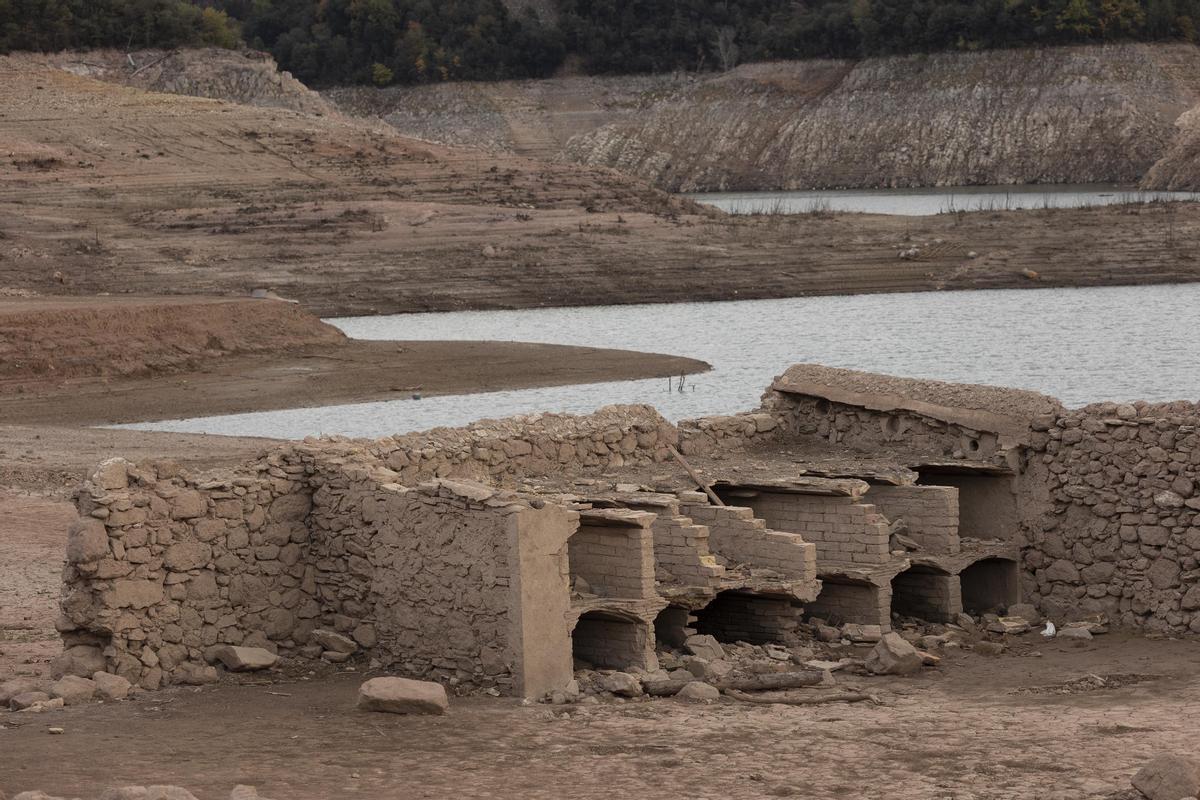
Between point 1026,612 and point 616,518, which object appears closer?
point 616,518

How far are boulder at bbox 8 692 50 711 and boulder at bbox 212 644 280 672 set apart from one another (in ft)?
4.28

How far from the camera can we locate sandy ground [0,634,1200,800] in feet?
37.2

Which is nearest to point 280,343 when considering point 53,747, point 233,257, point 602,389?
point 602,389

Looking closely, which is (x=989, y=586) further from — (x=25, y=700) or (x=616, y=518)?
(x=25, y=700)

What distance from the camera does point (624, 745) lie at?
12195mm

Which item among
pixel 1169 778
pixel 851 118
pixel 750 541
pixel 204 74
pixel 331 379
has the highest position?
pixel 204 74

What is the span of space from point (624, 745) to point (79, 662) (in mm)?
3877

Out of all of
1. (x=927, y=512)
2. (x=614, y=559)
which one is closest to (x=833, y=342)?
(x=927, y=512)

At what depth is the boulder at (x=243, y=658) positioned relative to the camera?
14367 mm

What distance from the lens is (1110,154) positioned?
306 ft

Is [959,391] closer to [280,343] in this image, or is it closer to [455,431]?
[455,431]

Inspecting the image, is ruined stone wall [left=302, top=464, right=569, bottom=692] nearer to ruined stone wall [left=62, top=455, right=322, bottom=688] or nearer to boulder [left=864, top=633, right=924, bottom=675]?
ruined stone wall [left=62, top=455, right=322, bottom=688]

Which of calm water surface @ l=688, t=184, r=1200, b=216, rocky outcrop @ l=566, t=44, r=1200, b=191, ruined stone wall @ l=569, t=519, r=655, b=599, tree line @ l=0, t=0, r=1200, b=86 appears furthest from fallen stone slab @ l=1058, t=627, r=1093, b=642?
tree line @ l=0, t=0, r=1200, b=86

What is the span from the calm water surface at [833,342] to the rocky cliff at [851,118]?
39.4 m
